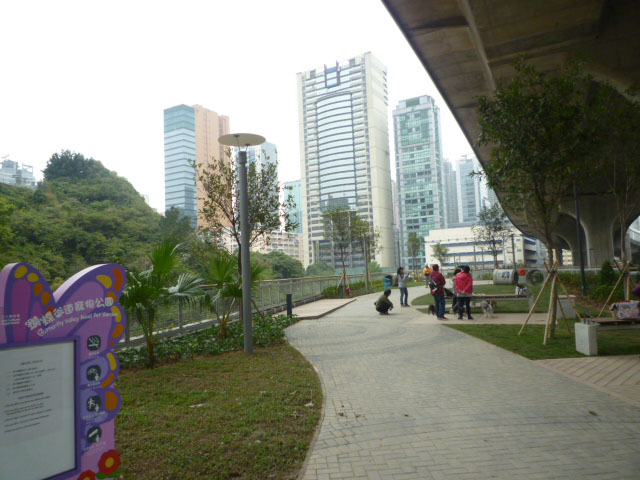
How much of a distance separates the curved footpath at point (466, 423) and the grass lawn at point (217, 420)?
0.31 metres

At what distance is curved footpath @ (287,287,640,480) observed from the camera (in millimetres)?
3631

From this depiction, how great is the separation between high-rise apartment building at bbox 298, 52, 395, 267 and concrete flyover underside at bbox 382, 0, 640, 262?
113794mm

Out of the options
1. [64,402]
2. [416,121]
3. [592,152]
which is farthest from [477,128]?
[416,121]

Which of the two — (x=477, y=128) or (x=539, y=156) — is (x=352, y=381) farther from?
(x=477, y=128)

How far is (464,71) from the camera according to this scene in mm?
14641

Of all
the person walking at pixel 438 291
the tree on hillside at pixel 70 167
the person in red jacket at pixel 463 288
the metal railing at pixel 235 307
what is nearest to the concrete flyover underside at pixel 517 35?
the person in red jacket at pixel 463 288

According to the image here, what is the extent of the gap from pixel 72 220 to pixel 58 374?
52.0 metres

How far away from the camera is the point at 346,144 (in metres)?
137

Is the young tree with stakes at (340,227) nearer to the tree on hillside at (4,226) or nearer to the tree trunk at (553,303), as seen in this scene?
the tree trunk at (553,303)

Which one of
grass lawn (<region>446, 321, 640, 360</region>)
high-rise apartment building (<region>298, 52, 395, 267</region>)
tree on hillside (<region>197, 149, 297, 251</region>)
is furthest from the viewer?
high-rise apartment building (<region>298, 52, 395, 267</region>)

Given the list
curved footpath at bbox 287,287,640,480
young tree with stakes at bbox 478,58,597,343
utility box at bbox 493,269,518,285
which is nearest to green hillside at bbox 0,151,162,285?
utility box at bbox 493,269,518,285

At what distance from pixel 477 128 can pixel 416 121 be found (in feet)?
476

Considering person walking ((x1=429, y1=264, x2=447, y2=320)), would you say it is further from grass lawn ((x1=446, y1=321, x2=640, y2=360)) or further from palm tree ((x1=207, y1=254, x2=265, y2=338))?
palm tree ((x1=207, y1=254, x2=265, y2=338))

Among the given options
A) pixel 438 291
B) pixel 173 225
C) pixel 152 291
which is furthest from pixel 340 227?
pixel 173 225
